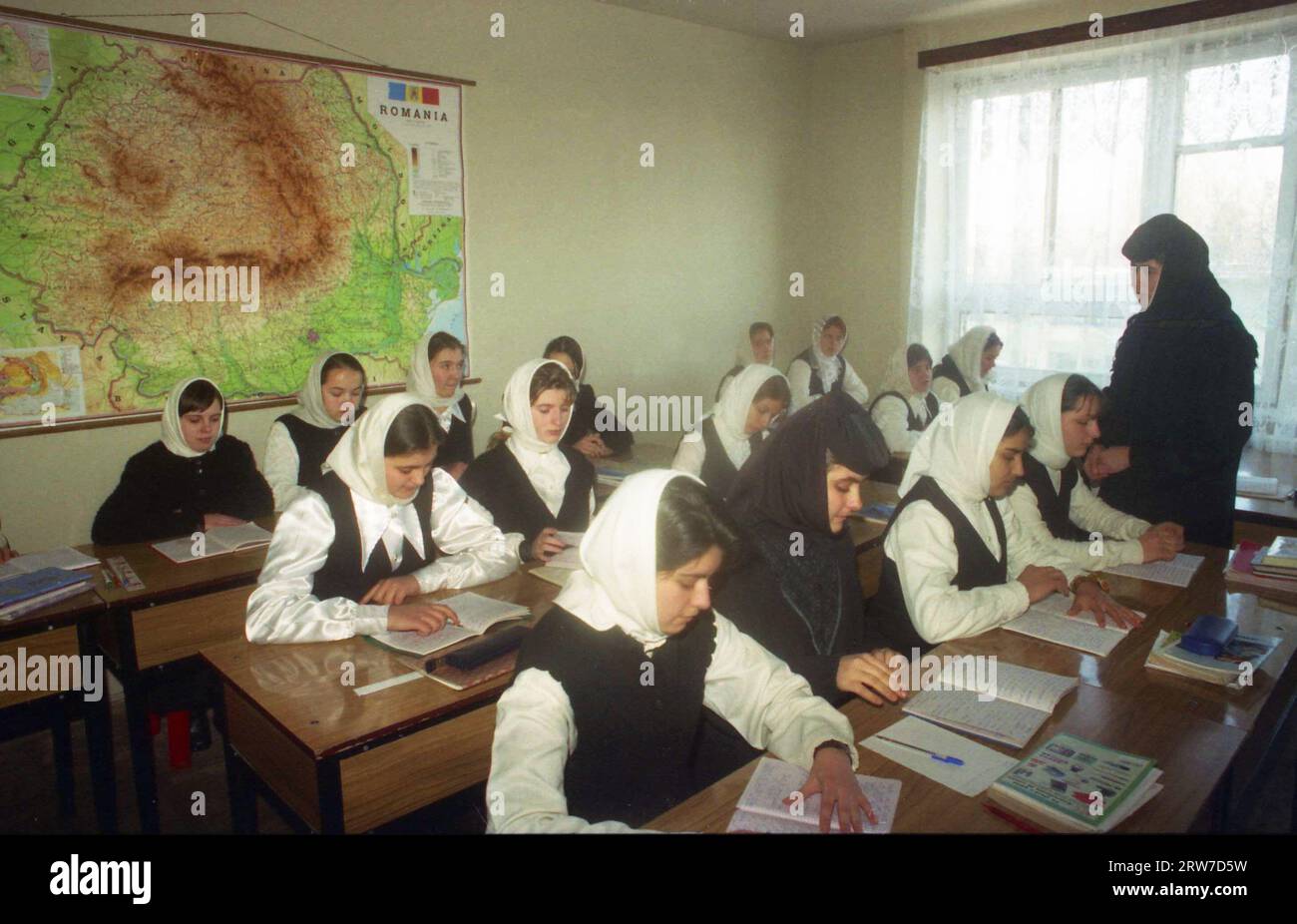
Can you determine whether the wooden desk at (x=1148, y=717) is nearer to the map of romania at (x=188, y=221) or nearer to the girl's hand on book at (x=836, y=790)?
the girl's hand on book at (x=836, y=790)

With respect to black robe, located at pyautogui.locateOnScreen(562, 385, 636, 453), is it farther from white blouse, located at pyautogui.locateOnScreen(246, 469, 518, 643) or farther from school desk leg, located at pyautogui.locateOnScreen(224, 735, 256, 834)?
school desk leg, located at pyautogui.locateOnScreen(224, 735, 256, 834)

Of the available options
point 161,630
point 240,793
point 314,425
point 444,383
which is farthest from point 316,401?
point 240,793

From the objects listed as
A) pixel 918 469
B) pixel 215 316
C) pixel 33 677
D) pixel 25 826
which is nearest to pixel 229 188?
pixel 215 316

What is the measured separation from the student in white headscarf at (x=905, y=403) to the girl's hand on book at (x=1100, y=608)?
2293 millimetres

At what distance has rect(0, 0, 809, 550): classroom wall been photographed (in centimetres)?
365

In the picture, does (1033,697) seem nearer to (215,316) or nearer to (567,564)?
(567,564)

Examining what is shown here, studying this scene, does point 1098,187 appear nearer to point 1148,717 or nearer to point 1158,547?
point 1158,547

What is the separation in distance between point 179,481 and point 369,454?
1555mm

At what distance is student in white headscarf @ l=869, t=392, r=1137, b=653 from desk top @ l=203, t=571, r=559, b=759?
1.00 m

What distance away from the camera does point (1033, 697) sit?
5.73 ft

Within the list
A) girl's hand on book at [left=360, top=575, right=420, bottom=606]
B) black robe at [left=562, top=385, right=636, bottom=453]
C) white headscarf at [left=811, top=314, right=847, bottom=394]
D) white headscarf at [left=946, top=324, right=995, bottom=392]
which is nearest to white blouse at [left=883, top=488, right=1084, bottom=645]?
girl's hand on book at [left=360, top=575, right=420, bottom=606]

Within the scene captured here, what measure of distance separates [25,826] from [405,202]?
3106 millimetres

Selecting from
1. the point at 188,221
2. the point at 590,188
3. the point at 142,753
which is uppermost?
the point at 590,188

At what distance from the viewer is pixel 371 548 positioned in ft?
7.96
